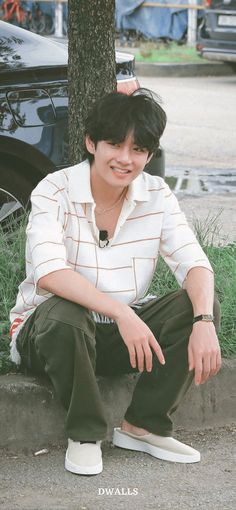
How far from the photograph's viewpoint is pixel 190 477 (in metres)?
3.76

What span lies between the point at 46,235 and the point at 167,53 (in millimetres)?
15913

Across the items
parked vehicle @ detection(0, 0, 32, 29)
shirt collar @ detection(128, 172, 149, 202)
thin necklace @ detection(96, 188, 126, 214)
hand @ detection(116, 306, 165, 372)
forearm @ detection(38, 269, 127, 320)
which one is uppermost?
shirt collar @ detection(128, 172, 149, 202)

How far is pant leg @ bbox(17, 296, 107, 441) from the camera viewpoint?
363 centimetres

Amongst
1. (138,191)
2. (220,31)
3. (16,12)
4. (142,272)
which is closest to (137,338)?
(142,272)

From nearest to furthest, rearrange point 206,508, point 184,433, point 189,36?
point 206,508 < point 184,433 < point 189,36

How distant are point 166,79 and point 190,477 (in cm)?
1351

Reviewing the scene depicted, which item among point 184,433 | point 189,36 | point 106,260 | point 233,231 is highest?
point 106,260

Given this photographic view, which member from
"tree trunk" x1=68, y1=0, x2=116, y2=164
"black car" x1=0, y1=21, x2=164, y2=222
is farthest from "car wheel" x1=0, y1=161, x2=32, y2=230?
"tree trunk" x1=68, y1=0, x2=116, y2=164

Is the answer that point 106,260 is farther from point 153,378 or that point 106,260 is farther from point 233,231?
point 233,231

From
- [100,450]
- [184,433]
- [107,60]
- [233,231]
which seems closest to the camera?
[100,450]

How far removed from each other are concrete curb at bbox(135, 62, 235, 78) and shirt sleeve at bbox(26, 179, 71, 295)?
13.6m

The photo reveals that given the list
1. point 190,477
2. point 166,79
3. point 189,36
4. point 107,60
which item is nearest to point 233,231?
point 107,60

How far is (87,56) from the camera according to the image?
16.8ft

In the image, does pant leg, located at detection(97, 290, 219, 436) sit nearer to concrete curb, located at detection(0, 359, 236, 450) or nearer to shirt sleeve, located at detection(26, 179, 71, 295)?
concrete curb, located at detection(0, 359, 236, 450)
